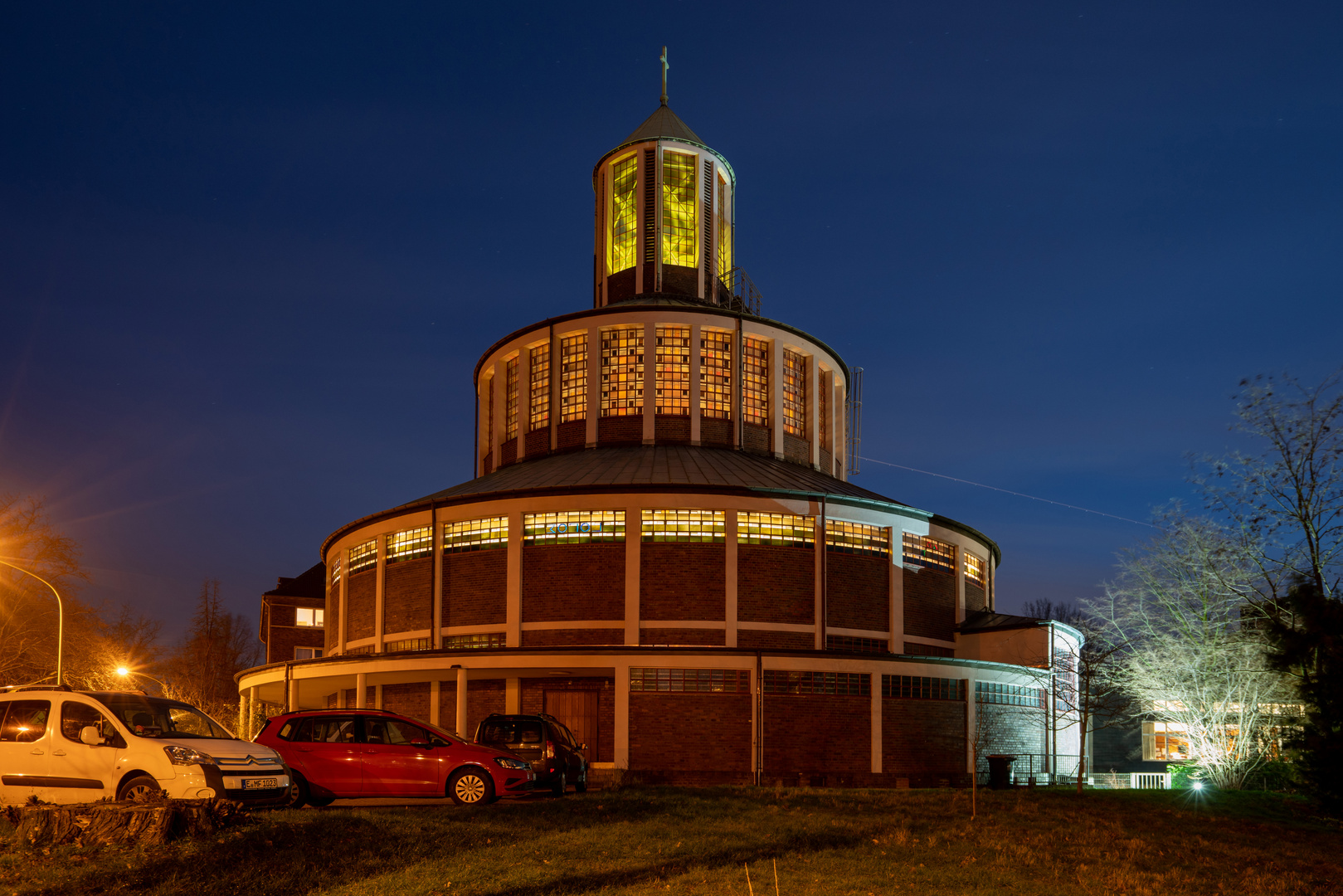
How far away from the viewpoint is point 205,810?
41.4ft

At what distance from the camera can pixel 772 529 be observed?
107ft

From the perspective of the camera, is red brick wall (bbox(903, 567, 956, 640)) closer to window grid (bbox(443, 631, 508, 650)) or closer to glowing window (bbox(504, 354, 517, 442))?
window grid (bbox(443, 631, 508, 650))

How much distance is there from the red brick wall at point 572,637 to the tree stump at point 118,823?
63.1ft

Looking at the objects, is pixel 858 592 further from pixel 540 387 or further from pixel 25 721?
pixel 25 721

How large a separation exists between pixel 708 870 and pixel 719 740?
17.1 metres

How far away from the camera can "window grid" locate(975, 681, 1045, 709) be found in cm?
3303

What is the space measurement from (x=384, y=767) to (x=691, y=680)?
12.9 meters

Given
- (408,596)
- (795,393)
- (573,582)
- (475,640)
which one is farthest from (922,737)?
(408,596)

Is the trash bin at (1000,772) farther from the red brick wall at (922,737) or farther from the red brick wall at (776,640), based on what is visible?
the red brick wall at (776,640)

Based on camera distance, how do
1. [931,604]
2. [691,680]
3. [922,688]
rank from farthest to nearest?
[931,604], [922,688], [691,680]

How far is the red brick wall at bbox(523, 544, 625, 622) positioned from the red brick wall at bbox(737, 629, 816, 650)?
3.56 meters

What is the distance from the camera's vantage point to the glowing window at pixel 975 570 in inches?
1513

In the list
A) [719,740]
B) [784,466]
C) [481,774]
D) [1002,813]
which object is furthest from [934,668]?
[481,774]

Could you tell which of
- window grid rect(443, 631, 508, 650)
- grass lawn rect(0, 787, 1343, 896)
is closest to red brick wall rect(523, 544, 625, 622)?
window grid rect(443, 631, 508, 650)
